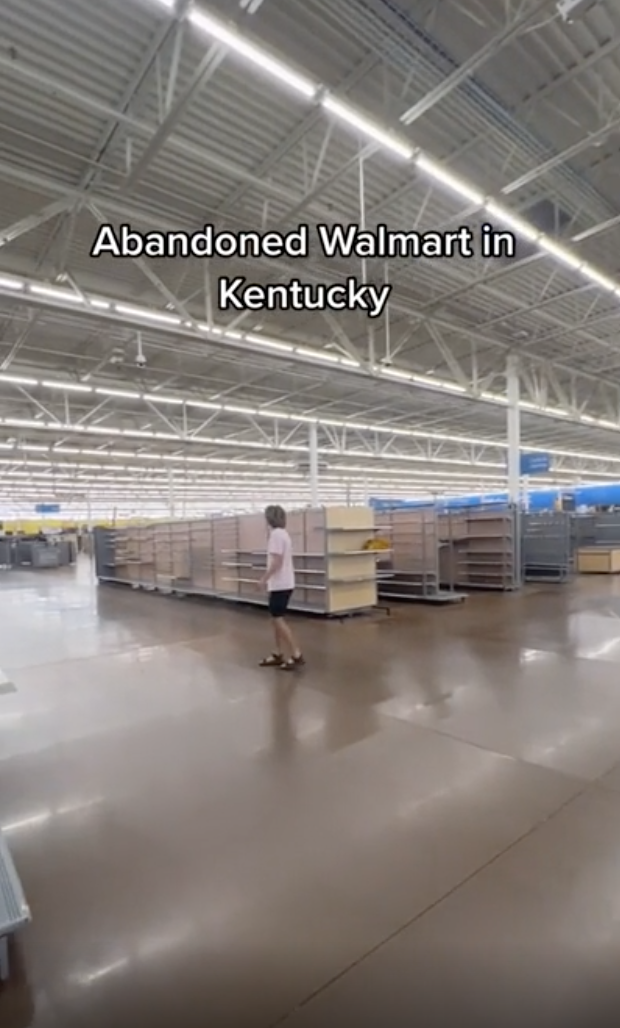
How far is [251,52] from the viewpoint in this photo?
144 inches

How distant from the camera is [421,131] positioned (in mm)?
5363

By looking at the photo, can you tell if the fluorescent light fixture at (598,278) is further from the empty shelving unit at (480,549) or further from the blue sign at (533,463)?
the blue sign at (533,463)

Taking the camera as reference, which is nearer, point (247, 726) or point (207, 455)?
point (247, 726)

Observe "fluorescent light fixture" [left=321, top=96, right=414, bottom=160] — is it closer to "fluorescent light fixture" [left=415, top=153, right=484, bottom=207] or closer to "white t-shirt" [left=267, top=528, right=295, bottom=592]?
"fluorescent light fixture" [left=415, top=153, right=484, bottom=207]

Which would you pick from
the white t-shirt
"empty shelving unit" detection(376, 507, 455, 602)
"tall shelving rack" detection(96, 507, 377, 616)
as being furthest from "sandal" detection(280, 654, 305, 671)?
"empty shelving unit" detection(376, 507, 455, 602)

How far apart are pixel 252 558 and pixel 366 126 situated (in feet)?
20.4

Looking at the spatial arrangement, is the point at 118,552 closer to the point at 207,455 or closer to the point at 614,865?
the point at 207,455

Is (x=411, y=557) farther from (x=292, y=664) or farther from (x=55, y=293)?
(x=55, y=293)

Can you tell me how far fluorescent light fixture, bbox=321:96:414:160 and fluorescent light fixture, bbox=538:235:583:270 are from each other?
2.41 meters

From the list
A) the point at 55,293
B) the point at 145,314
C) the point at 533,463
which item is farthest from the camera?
the point at 533,463

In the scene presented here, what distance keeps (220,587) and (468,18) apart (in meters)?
8.19

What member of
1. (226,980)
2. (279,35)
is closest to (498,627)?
(226,980)

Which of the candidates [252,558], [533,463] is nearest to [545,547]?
[533,463]

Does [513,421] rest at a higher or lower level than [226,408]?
lower
